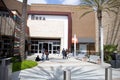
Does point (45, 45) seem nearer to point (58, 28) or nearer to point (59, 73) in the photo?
point (58, 28)

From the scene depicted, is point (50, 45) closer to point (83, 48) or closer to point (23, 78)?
point (83, 48)

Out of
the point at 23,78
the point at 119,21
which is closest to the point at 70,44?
the point at 119,21

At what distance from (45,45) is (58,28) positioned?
219 inches

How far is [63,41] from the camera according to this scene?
204 ft

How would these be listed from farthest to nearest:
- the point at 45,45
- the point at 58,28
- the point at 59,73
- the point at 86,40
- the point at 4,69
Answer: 1. the point at 86,40
2. the point at 45,45
3. the point at 58,28
4. the point at 59,73
5. the point at 4,69

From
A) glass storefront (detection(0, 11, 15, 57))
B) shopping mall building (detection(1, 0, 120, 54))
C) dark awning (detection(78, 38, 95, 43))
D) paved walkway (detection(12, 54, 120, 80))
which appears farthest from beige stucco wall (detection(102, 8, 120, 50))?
paved walkway (detection(12, 54, 120, 80))

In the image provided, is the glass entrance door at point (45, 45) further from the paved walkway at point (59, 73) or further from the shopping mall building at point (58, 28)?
the paved walkway at point (59, 73)

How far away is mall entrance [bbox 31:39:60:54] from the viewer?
210ft

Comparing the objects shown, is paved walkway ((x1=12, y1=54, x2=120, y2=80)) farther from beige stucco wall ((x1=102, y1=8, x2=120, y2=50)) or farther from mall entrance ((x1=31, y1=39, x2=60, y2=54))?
mall entrance ((x1=31, y1=39, x2=60, y2=54))

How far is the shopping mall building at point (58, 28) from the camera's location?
6134 centimetres

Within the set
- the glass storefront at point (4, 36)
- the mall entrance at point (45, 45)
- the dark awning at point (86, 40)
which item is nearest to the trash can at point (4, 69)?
the glass storefront at point (4, 36)

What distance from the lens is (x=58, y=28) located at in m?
61.6

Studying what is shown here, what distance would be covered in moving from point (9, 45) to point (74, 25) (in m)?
32.0

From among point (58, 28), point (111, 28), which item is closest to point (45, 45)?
point (58, 28)
